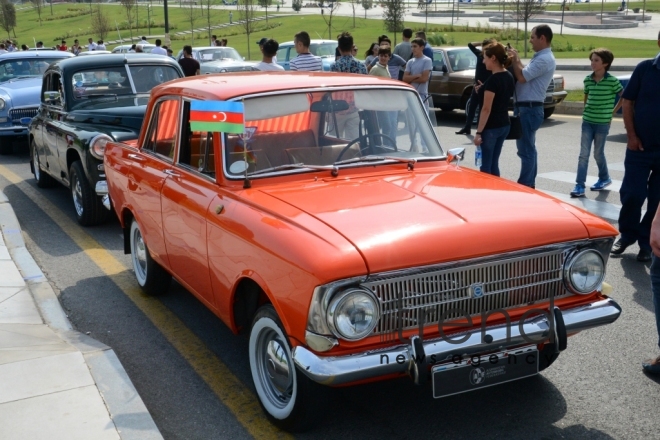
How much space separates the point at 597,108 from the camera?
9.55 metres

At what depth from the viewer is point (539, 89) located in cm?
919

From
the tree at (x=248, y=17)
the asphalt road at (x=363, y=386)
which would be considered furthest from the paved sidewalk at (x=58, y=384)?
the tree at (x=248, y=17)

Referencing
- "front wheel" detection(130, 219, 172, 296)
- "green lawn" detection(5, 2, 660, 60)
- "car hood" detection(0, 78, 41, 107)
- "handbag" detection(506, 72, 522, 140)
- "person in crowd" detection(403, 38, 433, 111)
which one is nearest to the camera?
"front wheel" detection(130, 219, 172, 296)

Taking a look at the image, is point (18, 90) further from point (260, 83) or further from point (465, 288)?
point (465, 288)

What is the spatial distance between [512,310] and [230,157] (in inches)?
75.8

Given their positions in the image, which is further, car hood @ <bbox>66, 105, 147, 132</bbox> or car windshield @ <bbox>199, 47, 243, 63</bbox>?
car windshield @ <bbox>199, 47, 243, 63</bbox>

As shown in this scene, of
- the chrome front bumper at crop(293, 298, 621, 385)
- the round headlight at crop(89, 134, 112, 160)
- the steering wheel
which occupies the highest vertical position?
the steering wheel

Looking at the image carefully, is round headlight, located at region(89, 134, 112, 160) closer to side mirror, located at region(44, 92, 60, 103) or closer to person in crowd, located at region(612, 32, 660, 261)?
side mirror, located at region(44, 92, 60, 103)

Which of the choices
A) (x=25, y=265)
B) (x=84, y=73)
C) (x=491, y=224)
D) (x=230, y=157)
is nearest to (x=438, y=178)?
(x=491, y=224)

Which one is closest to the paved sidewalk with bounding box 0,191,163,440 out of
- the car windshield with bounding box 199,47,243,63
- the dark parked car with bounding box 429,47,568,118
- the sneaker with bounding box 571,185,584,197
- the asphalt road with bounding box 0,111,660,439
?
the asphalt road with bounding box 0,111,660,439

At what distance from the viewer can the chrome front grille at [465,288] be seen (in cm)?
374

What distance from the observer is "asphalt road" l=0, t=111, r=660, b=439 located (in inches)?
165

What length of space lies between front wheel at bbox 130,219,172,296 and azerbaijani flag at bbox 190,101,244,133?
1783mm

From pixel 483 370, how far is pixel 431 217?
31.6 inches
